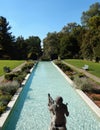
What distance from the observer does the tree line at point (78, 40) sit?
5669cm

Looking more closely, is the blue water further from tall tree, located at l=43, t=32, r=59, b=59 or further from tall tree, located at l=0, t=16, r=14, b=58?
tall tree, located at l=43, t=32, r=59, b=59

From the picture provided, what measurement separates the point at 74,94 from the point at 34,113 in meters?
4.75

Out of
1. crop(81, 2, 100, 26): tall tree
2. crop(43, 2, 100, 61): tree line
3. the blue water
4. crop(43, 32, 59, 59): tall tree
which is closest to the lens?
the blue water

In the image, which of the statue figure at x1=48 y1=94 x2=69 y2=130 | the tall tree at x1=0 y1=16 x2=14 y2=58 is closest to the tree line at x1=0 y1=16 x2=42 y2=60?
the tall tree at x1=0 y1=16 x2=14 y2=58

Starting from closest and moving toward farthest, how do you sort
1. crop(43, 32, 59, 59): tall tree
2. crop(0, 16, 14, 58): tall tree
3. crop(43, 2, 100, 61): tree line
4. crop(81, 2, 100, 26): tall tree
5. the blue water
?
the blue water
crop(43, 2, 100, 61): tree line
crop(0, 16, 14, 58): tall tree
crop(81, 2, 100, 26): tall tree
crop(43, 32, 59, 59): tall tree

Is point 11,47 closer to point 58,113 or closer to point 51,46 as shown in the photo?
point 51,46

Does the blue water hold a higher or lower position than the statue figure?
lower

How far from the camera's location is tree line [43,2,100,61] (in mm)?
56688

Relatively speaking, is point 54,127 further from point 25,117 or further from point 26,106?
point 26,106

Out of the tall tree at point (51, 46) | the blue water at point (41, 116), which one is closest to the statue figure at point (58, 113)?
the blue water at point (41, 116)

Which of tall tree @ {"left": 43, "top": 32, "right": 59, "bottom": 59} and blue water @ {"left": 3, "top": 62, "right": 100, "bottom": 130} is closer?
blue water @ {"left": 3, "top": 62, "right": 100, "bottom": 130}

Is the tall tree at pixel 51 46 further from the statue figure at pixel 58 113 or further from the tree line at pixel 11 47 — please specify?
the statue figure at pixel 58 113

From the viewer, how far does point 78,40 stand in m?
70.0

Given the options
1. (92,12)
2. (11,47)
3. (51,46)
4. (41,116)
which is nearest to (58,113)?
(41,116)
